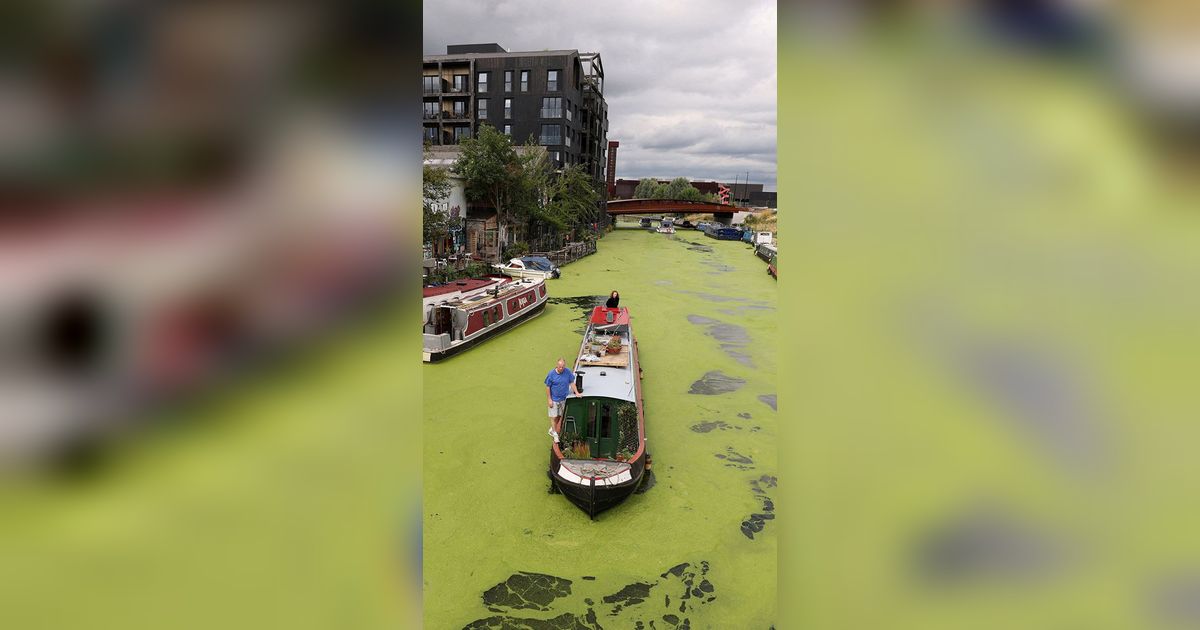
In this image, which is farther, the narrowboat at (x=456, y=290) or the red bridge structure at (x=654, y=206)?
the red bridge structure at (x=654, y=206)

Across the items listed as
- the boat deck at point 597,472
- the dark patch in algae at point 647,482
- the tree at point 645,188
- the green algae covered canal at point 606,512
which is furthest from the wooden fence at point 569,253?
the tree at point 645,188

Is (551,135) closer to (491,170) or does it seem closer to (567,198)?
(567,198)

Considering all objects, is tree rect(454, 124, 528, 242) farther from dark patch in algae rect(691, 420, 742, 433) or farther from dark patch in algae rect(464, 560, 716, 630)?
dark patch in algae rect(464, 560, 716, 630)

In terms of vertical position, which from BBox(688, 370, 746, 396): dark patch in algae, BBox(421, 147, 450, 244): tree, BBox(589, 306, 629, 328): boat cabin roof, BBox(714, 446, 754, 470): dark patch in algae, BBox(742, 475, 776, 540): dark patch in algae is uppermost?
BBox(421, 147, 450, 244): tree

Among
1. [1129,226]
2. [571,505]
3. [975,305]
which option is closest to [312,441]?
[975,305]

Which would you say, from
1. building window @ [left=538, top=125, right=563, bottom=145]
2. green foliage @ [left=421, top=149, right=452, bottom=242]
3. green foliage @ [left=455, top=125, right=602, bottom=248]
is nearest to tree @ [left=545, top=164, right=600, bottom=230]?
green foliage @ [left=455, top=125, right=602, bottom=248]

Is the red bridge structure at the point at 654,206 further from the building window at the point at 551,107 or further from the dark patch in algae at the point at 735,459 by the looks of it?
the dark patch in algae at the point at 735,459

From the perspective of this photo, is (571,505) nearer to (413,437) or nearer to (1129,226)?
(413,437)
